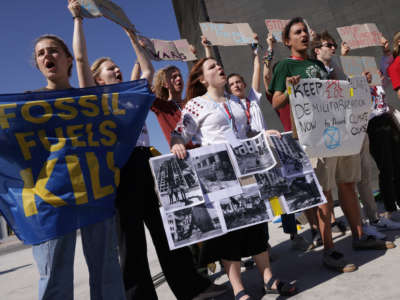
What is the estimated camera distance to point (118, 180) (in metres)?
1.83

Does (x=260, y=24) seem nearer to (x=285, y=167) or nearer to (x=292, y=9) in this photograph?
(x=292, y=9)

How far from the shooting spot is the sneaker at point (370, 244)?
2402 millimetres

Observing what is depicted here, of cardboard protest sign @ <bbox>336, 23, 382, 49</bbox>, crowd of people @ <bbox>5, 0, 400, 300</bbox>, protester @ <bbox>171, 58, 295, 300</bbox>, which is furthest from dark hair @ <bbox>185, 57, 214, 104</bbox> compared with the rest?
cardboard protest sign @ <bbox>336, 23, 382, 49</bbox>

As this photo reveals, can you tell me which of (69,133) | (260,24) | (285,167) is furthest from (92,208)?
(260,24)

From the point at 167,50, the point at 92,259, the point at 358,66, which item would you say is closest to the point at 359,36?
the point at 358,66

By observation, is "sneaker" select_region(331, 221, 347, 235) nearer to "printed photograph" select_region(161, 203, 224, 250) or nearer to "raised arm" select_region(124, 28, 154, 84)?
"printed photograph" select_region(161, 203, 224, 250)

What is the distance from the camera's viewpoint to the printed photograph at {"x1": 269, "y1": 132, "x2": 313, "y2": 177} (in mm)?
2107

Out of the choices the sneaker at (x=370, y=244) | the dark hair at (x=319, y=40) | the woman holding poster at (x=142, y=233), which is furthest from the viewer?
the dark hair at (x=319, y=40)

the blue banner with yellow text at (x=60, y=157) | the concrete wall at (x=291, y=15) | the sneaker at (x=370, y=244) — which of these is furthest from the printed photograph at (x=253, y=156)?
the concrete wall at (x=291, y=15)

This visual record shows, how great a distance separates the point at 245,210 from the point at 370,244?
124 cm

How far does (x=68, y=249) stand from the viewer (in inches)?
→ 60.4

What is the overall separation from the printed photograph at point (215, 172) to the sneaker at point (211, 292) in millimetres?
669

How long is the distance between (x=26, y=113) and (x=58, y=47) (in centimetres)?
42

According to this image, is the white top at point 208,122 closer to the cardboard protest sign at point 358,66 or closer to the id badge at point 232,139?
the id badge at point 232,139
